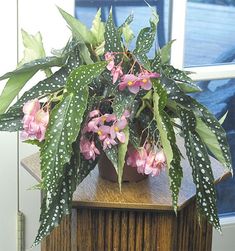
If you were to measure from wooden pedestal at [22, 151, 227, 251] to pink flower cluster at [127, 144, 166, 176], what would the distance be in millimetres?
72

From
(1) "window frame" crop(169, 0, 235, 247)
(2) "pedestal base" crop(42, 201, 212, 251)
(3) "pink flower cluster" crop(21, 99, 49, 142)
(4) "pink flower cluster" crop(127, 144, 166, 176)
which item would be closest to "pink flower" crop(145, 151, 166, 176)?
(4) "pink flower cluster" crop(127, 144, 166, 176)

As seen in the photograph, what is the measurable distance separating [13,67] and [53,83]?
365 millimetres

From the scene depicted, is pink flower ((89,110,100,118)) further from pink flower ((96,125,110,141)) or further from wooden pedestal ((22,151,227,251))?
wooden pedestal ((22,151,227,251))

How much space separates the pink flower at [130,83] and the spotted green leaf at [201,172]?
0.30 ft

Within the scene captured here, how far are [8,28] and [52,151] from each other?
1.66 ft

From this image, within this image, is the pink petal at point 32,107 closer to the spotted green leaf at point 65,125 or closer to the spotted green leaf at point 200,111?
the spotted green leaf at point 65,125

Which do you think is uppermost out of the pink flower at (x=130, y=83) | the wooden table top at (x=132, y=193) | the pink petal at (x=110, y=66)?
the pink petal at (x=110, y=66)

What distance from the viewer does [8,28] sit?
152 cm

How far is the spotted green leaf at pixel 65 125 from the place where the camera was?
1.11m

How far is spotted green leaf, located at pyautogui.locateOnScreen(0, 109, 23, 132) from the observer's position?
1187 millimetres

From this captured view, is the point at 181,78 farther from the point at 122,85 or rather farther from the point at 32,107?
the point at 32,107

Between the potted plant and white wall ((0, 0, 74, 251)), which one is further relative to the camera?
white wall ((0, 0, 74, 251))

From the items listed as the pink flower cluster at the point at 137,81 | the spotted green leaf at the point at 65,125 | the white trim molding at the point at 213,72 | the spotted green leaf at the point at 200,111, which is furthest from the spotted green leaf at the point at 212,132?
the white trim molding at the point at 213,72

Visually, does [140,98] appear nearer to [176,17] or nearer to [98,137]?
[98,137]
